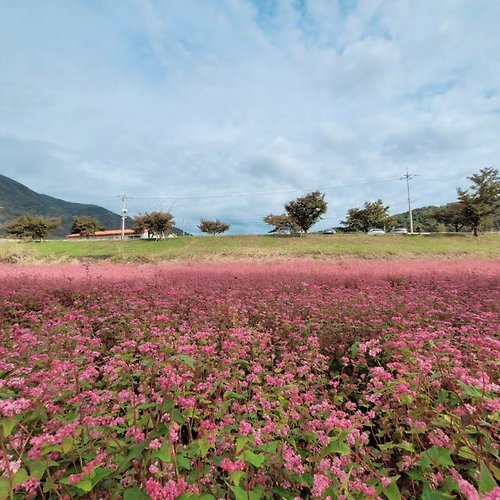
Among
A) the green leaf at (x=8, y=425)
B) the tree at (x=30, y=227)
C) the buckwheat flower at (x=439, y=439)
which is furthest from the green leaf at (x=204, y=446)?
the tree at (x=30, y=227)

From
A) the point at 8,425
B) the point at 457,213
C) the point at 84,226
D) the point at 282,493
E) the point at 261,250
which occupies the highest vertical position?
the point at 84,226

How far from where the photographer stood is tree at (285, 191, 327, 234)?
133ft

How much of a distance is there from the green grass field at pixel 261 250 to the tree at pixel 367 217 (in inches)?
661

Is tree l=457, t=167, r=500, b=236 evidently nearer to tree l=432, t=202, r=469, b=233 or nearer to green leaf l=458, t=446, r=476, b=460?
tree l=432, t=202, r=469, b=233

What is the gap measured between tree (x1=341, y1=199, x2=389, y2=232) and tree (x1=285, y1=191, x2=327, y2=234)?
1506 cm

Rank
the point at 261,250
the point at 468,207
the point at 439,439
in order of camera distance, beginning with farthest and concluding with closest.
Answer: the point at 468,207 < the point at 261,250 < the point at 439,439

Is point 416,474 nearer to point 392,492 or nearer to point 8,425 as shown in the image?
point 392,492

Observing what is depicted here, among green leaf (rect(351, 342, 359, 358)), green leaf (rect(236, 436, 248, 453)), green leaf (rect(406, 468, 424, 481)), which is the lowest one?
green leaf (rect(406, 468, 424, 481))

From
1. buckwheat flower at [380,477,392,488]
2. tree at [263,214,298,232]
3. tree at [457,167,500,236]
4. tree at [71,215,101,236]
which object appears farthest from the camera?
tree at [71,215,101,236]

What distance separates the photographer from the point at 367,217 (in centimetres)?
5244

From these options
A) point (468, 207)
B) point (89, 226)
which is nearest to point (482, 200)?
point (468, 207)

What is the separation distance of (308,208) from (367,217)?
17.0 meters

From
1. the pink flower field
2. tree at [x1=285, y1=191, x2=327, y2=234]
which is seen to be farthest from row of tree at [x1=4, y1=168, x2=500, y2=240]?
the pink flower field

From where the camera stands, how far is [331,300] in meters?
5.77
